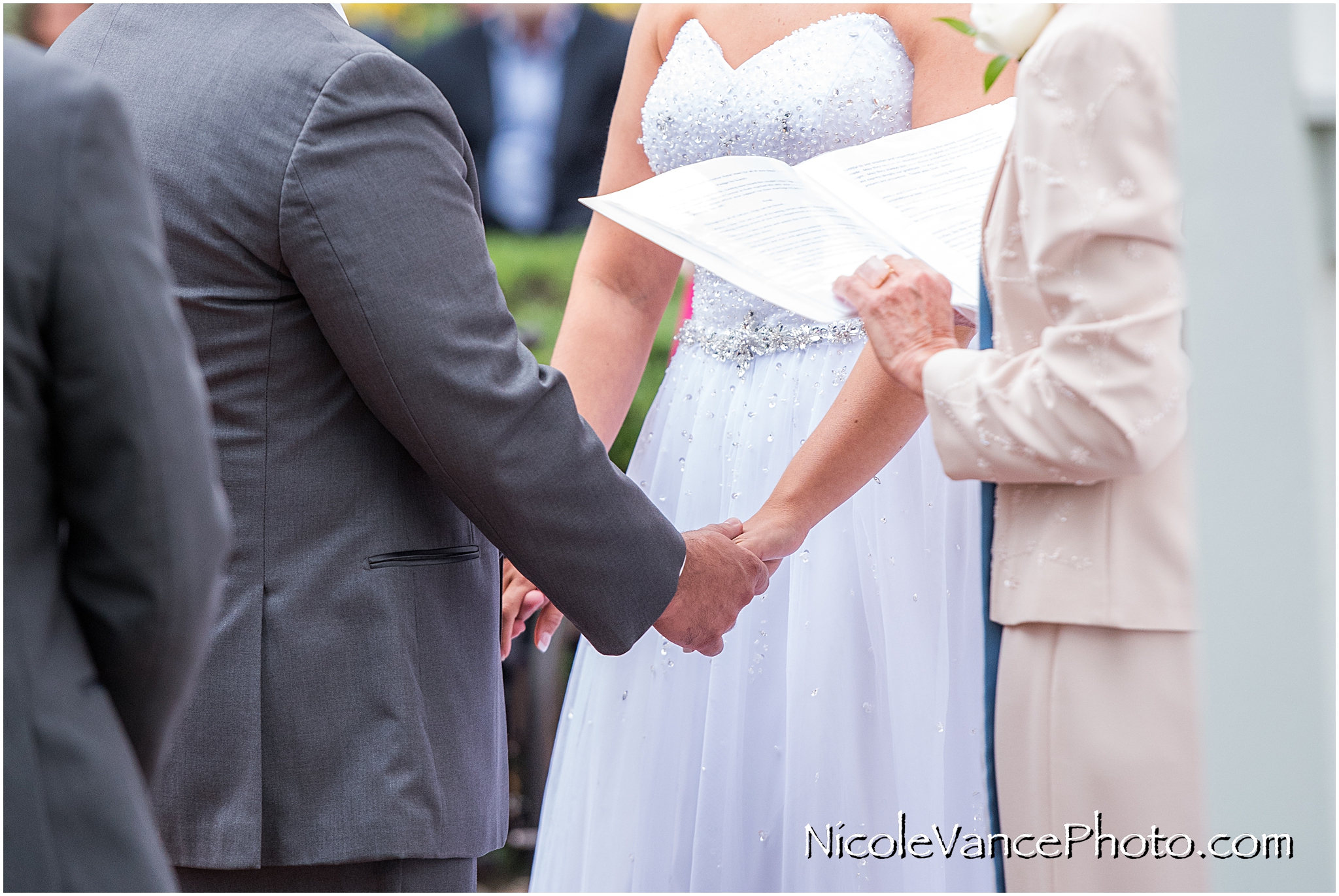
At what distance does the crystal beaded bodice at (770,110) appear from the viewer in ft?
6.63

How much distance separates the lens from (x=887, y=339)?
Answer: 1.45 meters

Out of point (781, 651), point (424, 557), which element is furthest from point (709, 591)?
point (424, 557)

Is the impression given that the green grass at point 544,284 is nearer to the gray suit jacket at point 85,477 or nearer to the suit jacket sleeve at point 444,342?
the suit jacket sleeve at point 444,342

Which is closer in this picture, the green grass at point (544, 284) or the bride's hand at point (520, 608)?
the bride's hand at point (520, 608)

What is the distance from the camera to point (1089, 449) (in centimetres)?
120

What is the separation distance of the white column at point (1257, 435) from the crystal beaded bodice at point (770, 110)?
1.23 meters

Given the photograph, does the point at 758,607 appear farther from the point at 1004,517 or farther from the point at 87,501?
the point at 87,501

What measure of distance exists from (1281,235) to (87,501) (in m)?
0.86

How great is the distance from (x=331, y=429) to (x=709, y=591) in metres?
0.57

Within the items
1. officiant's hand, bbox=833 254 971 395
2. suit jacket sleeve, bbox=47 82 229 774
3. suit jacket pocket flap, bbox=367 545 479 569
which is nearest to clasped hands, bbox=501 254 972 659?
officiant's hand, bbox=833 254 971 395

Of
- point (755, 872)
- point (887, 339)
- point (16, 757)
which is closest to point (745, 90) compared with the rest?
point (887, 339)

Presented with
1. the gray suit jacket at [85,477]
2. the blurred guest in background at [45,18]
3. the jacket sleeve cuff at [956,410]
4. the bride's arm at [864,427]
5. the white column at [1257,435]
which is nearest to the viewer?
the white column at [1257,435]

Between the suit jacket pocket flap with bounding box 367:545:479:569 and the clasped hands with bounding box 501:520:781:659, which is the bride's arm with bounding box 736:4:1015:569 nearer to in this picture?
the clasped hands with bounding box 501:520:781:659

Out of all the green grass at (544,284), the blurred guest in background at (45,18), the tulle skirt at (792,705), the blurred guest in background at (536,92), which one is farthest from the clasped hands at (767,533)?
the blurred guest in background at (45,18)
